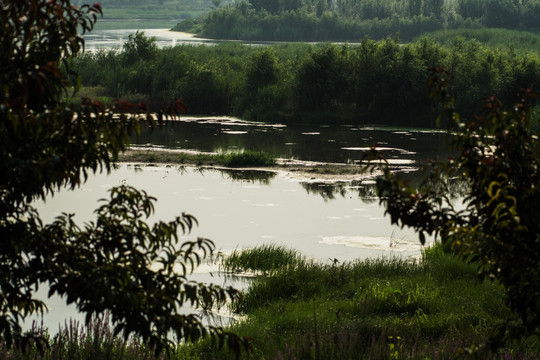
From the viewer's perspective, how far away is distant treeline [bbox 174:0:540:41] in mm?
94188

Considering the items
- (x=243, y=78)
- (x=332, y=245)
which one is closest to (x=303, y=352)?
(x=332, y=245)

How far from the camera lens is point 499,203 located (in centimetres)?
670

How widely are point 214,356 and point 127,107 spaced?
497 cm

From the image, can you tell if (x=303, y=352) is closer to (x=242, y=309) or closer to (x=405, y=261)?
(x=242, y=309)

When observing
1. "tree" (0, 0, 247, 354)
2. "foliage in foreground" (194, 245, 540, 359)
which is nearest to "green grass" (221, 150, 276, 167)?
"foliage in foreground" (194, 245, 540, 359)

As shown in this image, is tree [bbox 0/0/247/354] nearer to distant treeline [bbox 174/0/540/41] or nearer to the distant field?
distant treeline [bbox 174/0/540/41]

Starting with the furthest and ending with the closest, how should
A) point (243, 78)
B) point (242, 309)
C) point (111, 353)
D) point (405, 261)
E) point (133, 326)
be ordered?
1. point (243, 78)
2. point (405, 261)
3. point (242, 309)
4. point (111, 353)
5. point (133, 326)

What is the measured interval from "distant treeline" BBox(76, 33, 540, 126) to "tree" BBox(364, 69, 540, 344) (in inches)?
1316

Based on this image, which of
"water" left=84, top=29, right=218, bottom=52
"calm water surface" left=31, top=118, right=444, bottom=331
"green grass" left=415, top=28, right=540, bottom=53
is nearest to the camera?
"calm water surface" left=31, top=118, right=444, bottom=331

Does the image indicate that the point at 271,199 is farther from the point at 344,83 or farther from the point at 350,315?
the point at 344,83

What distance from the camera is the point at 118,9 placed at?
171m

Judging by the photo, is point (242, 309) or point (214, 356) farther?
point (242, 309)

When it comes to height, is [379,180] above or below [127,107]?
below

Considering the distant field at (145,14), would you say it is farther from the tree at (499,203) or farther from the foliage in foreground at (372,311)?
the tree at (499,203)
